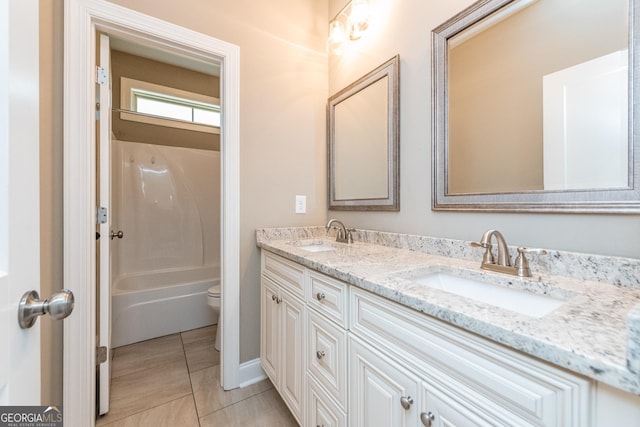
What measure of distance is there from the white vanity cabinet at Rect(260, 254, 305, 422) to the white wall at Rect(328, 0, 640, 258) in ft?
2.01

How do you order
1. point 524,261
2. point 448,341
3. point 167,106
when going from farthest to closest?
point 167,106 < point 524,261 < point 448,341

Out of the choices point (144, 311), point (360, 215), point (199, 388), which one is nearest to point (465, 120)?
point (360, 215)

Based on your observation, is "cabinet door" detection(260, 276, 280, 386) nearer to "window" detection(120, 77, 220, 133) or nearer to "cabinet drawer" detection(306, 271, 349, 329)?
"cabinet drawer" detection(306, 271, 349, 329)

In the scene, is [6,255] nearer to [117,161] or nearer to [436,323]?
[436,323]

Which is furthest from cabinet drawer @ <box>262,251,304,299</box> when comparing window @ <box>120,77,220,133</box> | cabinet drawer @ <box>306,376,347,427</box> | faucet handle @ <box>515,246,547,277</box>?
window @ <box>120,77,220,133</box>

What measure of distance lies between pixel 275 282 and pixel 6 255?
1113mm

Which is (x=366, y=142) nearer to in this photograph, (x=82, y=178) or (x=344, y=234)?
(x=344, y=234)

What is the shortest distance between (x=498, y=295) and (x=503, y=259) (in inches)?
5.0

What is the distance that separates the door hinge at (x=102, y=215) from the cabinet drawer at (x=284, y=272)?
84 cm

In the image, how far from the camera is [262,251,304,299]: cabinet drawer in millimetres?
1194

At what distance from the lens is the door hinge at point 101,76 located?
4.37ft

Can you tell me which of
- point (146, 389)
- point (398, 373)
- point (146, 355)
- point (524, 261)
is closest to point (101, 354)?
point (146, 389)

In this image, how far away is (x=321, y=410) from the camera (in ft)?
3.37

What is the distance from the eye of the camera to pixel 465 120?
1.13 metres
